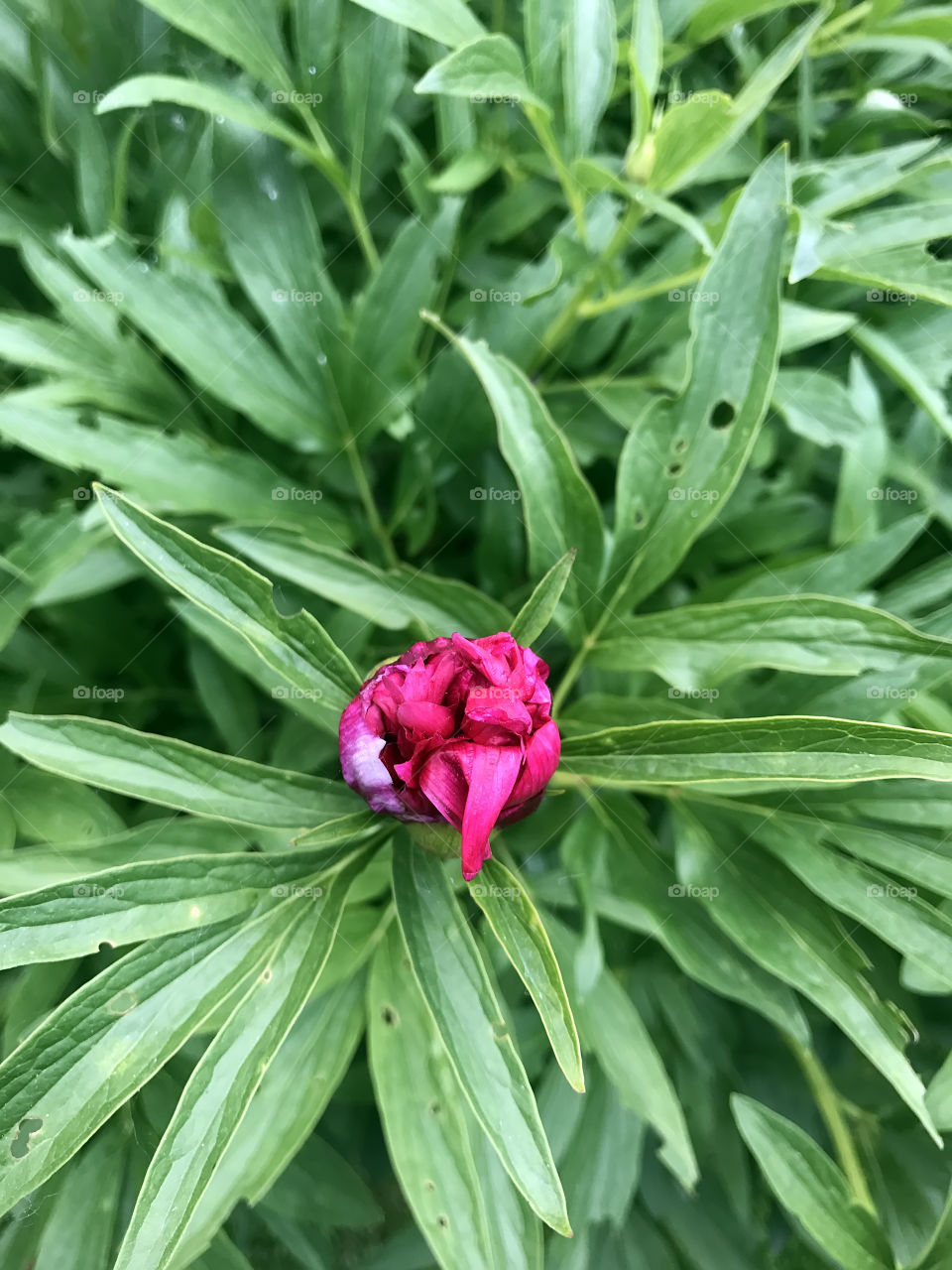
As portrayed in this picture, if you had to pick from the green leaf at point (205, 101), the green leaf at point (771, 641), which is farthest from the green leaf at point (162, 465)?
the green leaf at point (771, 641)

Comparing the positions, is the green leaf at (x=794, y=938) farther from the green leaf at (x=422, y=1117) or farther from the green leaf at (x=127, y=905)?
the green leaf at (x=127, y=905)

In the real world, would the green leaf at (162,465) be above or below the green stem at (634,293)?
above

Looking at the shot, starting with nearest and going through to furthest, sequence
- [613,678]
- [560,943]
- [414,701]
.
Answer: [414,701] → [560,943] → [613,678]

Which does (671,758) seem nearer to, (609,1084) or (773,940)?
(773,940)

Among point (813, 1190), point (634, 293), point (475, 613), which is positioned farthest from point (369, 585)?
point (813, 1190)

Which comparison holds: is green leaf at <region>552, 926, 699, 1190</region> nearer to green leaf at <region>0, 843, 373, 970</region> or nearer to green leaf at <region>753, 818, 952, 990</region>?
green leaf at <region>753, 818, 952, 990</region>

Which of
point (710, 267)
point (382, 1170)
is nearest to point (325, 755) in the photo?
point (710, 267)

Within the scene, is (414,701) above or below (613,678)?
above

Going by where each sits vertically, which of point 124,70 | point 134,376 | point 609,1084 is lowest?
point 609,1084
